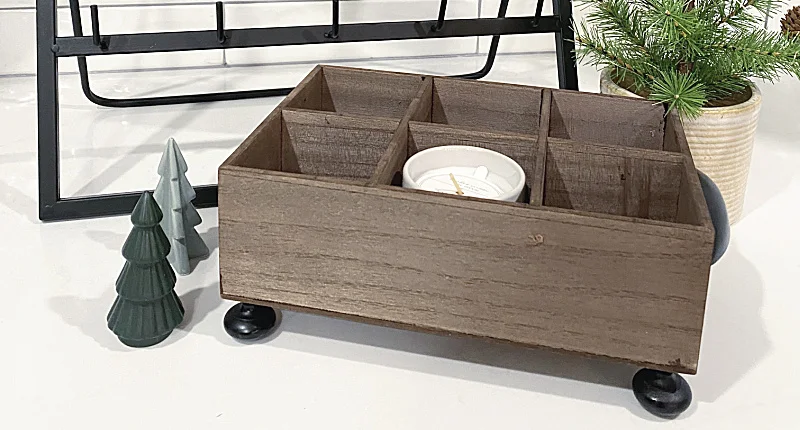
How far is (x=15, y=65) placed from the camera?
48.0 inches

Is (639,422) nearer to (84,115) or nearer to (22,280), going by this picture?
(22,280)

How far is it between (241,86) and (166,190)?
444 millimetres

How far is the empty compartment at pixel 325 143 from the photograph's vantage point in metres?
0.75

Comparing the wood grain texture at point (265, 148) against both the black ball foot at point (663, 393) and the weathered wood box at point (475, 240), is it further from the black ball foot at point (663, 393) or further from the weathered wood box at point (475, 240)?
the black ball foot at point (663, 393)

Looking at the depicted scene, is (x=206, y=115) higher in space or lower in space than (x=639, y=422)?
higher

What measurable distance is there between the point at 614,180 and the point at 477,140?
111 mm

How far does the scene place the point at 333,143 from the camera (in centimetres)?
76

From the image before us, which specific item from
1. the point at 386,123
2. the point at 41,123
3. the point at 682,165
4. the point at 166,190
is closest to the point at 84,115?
the point at 41,123

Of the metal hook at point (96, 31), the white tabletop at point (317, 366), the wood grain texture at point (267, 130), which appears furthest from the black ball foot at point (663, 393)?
the metal hook at point (96, 31)

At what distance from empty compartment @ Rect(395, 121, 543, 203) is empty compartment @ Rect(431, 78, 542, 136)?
0.24ft

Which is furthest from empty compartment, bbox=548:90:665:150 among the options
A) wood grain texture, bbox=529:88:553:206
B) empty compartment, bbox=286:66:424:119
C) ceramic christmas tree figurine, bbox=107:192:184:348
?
ceramic christmas tree figurine, bbox=107:192:184:348

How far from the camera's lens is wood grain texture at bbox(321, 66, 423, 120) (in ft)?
2.74

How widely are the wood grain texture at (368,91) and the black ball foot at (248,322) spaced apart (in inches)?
8.3

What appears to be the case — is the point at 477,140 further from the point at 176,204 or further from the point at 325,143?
the point at 176,204
